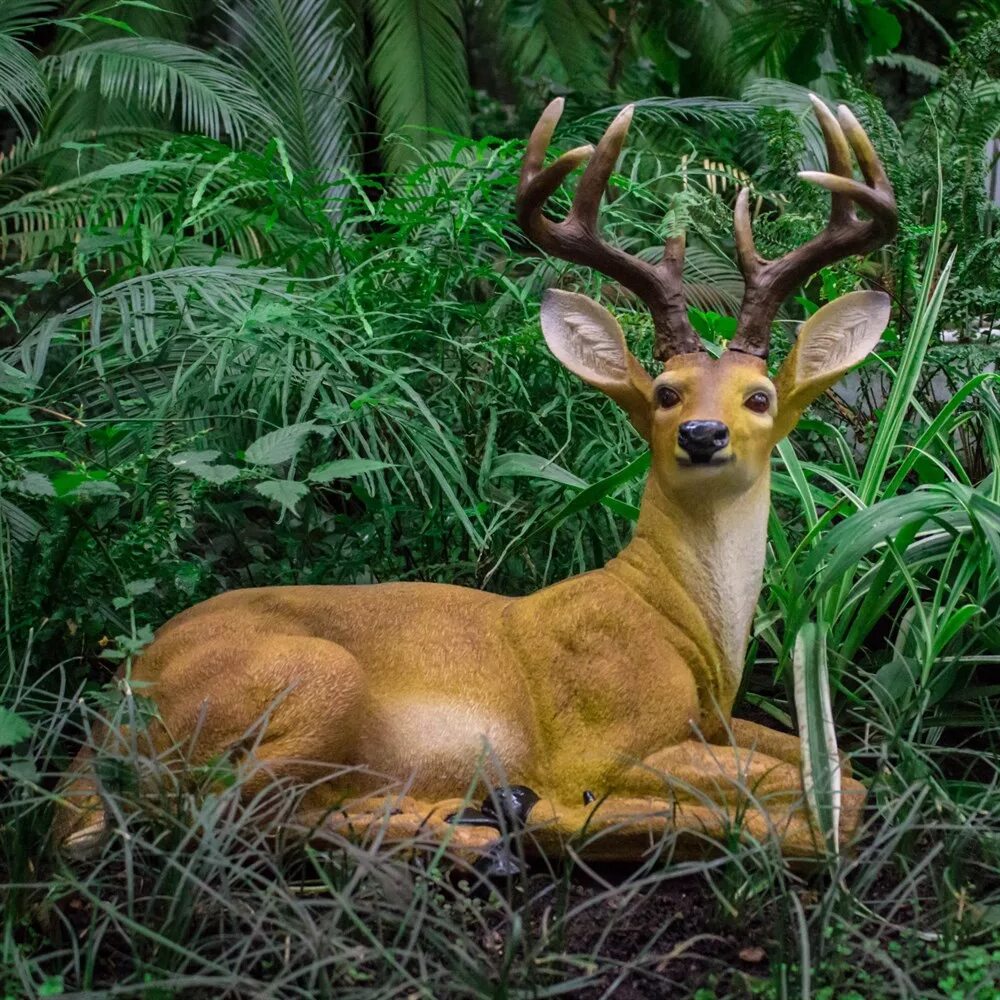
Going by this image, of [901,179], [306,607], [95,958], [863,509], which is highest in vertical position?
[901,179]

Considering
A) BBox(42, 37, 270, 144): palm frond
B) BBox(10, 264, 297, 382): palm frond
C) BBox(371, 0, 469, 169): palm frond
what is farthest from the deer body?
BBox(371, 0, 469, 169): palm frond

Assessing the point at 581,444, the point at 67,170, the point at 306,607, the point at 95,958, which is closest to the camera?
the point at 95,958

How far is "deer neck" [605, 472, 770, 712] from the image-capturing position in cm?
299

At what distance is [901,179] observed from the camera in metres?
4.77

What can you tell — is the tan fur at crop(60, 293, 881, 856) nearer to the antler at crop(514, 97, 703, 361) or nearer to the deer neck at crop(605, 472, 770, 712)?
the deer neck at crop(605, 472, 770, 712)

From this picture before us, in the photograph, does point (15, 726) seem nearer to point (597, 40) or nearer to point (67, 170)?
point (67, 170)

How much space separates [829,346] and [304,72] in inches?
232

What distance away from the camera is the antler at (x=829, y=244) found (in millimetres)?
3047

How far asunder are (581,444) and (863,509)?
3.71ft

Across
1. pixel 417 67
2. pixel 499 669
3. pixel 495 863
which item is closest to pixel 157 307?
pixel 499 669

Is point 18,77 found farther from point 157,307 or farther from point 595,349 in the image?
point 595,349

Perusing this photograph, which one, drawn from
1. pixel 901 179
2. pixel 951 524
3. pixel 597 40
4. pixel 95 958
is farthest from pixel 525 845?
pixel 597 40

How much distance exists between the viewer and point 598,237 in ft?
10.3

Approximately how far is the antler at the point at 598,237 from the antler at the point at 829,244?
14 centimetres
